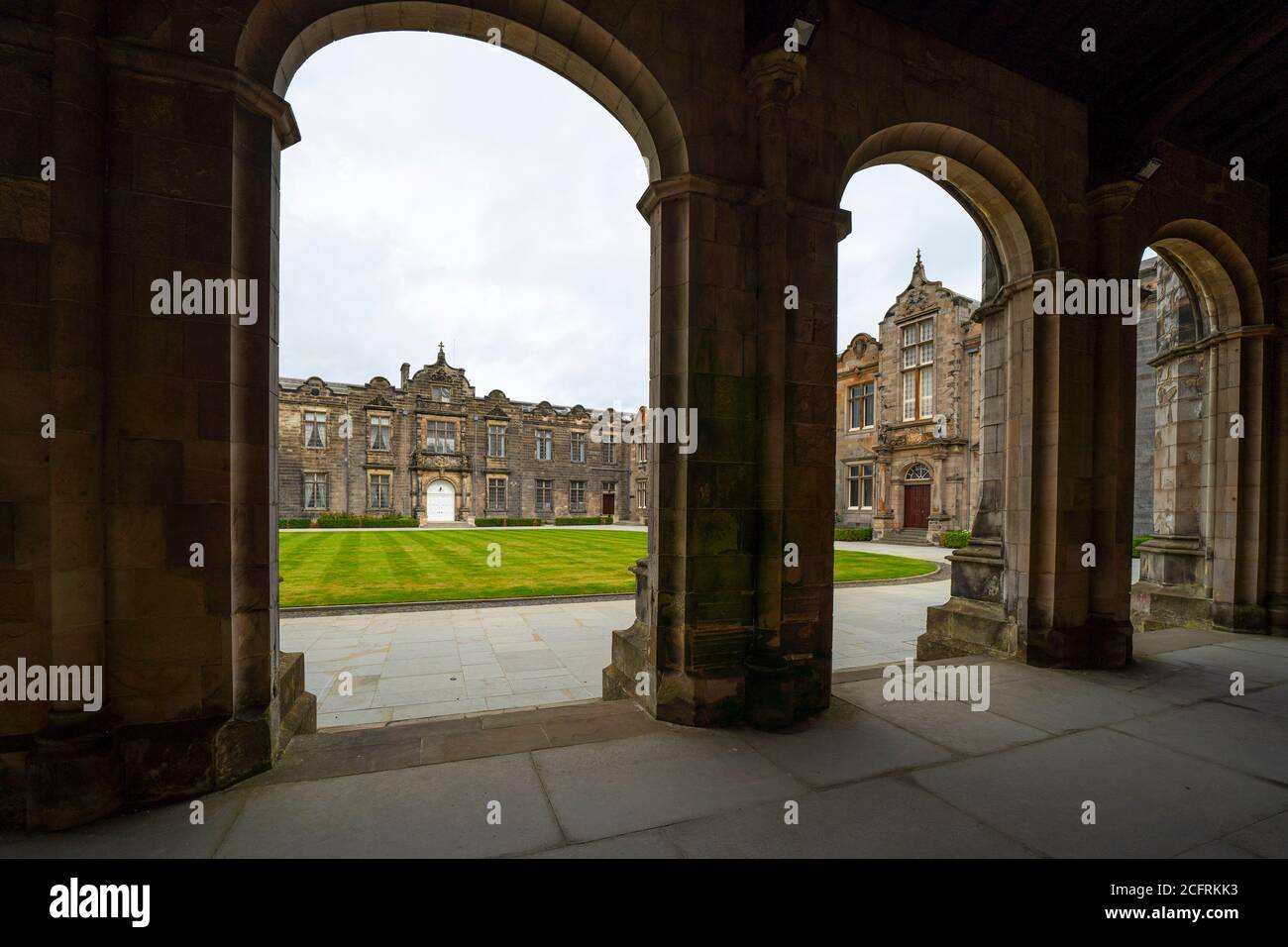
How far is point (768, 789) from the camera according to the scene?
2910mm

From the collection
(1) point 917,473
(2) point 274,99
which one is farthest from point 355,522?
(2) point 274,99

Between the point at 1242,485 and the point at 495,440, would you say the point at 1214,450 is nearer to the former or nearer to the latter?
the point at 1242,485

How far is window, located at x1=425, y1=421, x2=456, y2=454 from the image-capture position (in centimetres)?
3647

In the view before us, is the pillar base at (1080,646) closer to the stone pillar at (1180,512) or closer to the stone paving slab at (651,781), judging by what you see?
the stone pillar at (1180,512)

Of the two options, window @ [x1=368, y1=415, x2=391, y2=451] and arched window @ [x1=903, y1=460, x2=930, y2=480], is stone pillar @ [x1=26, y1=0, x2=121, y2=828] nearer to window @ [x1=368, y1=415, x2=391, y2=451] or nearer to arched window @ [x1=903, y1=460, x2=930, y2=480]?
arched window @ [x1=903, y1=460, x2=930, y2=480]

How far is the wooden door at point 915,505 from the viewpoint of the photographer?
2461 centimetres

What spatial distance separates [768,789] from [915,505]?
25167mm

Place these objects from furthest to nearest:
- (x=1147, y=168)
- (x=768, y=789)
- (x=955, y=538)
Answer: (x=955, y=538) → (x=1147, y=168) → (x=768, y=789)

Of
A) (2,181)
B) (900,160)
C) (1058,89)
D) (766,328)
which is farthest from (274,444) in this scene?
(1058,89)

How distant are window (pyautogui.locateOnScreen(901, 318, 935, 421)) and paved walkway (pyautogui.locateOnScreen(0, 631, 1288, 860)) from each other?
2269cm

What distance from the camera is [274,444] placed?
11.1ft

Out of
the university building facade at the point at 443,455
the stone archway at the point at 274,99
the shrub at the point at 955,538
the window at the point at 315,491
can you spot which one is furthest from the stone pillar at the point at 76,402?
the window at the point at 315,491

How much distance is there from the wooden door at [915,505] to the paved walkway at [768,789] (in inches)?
871

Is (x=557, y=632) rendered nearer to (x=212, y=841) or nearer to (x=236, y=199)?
(x=212, y=841)
